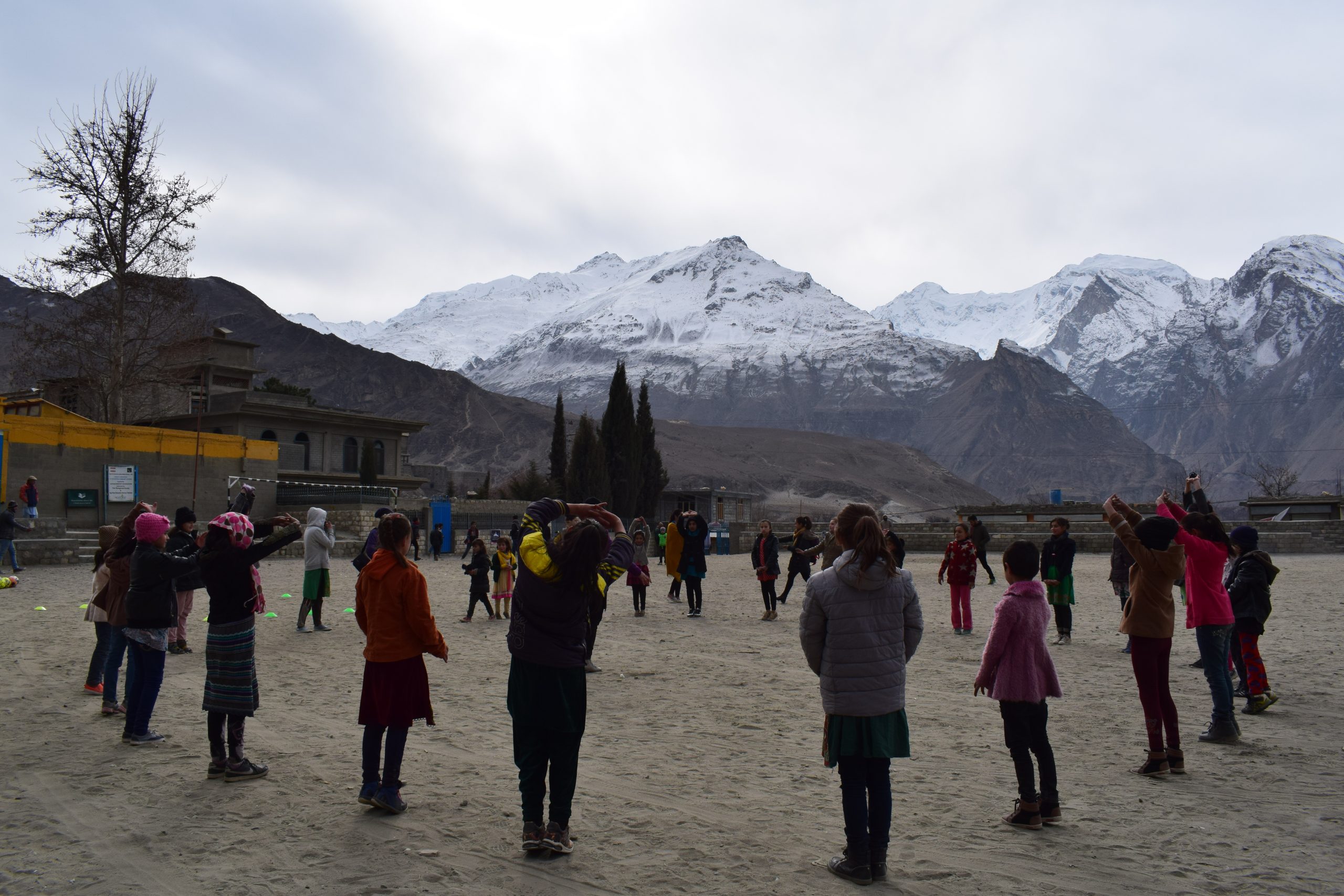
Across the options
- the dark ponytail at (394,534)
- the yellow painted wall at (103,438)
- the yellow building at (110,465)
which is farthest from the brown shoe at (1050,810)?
the yellow painted wall at (103,438)

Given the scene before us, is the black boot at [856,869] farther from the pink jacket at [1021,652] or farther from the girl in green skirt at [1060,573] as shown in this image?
the girl in green skirt at [1060,573]

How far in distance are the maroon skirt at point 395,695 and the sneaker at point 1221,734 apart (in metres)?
5.12

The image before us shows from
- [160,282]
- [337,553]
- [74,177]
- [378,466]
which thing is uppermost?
[74,177]

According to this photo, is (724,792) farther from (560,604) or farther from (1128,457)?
(1128,457)

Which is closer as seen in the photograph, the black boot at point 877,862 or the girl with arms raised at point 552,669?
the black boot at point 877,862

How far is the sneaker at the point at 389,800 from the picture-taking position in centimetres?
488

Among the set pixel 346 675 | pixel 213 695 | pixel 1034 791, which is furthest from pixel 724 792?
pixel 346 675

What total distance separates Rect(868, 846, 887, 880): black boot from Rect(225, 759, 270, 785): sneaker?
3499 mm

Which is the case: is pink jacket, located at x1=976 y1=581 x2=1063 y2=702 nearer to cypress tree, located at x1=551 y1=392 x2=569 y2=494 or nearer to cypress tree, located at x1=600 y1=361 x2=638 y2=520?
cypress tree, located at x1=600 y1=361 x2=638 y2=520

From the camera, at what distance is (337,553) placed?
1088 inches

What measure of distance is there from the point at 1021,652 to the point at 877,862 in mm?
1387

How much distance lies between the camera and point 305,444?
47.6 m

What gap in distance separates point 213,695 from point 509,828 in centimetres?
197

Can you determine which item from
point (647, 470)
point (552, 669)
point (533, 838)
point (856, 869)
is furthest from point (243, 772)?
point (647, 470)
